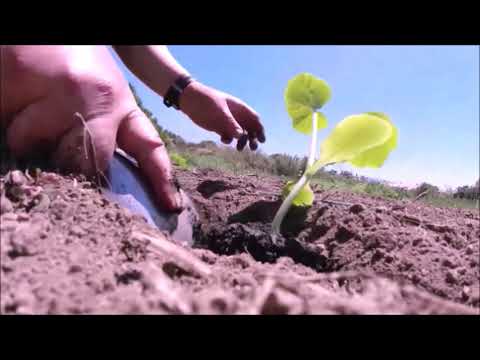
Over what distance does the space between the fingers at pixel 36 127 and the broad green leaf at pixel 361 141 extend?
0.89 meters

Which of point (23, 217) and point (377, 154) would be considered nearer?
point (23, 217)

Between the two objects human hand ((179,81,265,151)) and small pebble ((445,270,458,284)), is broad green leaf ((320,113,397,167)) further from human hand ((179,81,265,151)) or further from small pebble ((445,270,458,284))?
small pebble ((445,270,458,284))

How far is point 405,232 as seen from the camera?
1312 mm

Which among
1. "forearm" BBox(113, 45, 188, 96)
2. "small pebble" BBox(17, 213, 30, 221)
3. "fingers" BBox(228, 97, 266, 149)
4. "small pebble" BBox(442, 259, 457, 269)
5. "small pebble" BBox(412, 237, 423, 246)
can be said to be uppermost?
"forearm" BBox(113, 45, 188, 96)

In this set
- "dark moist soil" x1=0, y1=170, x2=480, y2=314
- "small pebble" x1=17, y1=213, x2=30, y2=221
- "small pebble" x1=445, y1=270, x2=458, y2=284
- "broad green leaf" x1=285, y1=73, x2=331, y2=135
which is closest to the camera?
"dark moist soil" x1=0, y1=170, x2=480, y2=314

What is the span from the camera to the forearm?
160 cm

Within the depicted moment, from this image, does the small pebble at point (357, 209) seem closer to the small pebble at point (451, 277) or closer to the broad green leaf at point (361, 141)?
the broad green leaf at point (361, 141)

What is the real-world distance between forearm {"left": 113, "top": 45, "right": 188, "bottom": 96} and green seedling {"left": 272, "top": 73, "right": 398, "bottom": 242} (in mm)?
480

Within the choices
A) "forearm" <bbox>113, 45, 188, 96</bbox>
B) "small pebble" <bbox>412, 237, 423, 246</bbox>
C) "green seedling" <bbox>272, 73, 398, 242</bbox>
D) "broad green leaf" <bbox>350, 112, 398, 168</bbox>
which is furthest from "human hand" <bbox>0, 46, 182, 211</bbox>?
"small pebble" <bbox>412, 237, 423, 246</bbox>

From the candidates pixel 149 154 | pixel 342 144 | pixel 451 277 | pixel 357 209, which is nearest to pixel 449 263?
pixel 451 277

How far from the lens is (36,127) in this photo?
117 centimetres

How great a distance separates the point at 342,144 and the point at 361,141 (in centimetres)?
7

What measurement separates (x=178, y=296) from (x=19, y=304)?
0.74 ft

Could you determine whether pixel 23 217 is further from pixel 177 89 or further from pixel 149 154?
pixel 177 89
